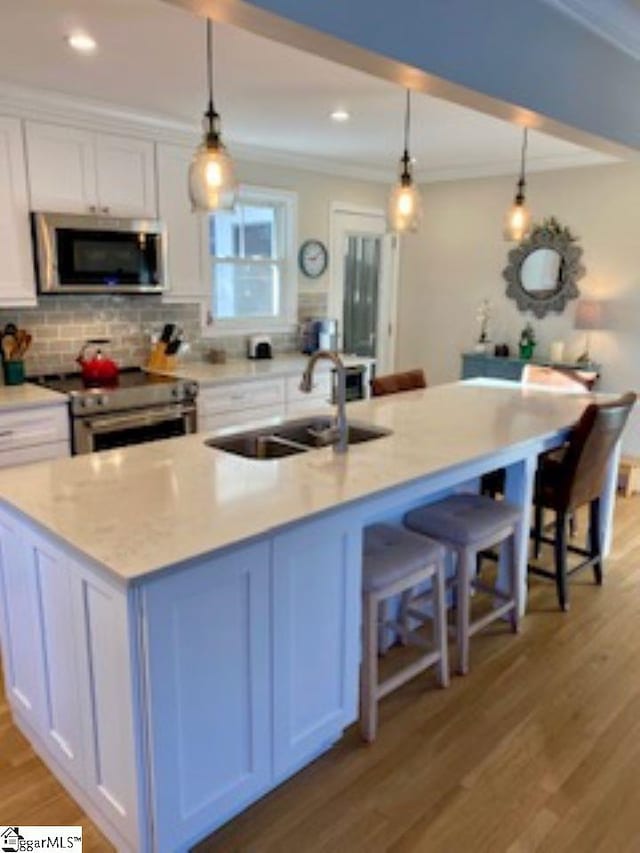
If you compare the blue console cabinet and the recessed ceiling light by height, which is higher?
the recessed ceiling light

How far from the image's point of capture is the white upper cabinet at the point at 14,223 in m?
3.29

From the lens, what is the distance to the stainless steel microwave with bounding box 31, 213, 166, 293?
3.47 meters

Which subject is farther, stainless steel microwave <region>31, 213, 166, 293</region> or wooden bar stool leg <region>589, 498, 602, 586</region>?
stainless steel microwave <region>31, 213, 166, 293</region>

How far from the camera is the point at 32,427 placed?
327 cm

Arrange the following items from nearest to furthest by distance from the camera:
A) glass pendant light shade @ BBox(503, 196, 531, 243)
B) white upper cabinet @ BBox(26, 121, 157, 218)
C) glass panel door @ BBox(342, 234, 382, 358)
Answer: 1. white upper cabinet @ BBox(26, 121, 157, 218)
2. glass pendant light shade @ BBox(503, 196, 531, 243)
3. glass panel door @ BBox(342, 234, 382, 358)

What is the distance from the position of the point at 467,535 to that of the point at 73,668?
1471 millimetres

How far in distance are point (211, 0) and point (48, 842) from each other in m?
A: 2.21

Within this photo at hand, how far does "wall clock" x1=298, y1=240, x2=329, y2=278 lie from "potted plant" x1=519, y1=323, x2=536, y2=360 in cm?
182

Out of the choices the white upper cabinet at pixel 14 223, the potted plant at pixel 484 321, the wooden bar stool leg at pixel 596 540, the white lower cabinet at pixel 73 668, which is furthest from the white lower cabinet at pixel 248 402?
the white lower cabinet at pixel 73 668

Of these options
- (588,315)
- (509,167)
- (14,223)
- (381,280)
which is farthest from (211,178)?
(381,280)

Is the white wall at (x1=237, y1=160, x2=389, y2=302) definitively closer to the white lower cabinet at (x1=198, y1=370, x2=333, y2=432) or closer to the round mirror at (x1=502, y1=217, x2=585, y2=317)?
the white lower cabinet at (x1=198, y1=370, x2=333, y2=432)

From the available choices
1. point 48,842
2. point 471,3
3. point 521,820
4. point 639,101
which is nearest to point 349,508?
point 521,820

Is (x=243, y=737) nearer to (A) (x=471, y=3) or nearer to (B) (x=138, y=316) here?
(A) (x=471, y=3)

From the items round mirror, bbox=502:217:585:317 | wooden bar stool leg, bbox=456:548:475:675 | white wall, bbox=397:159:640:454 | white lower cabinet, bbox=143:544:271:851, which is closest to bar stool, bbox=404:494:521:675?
wooden bar stool leg, bbox=456:548:475:675
